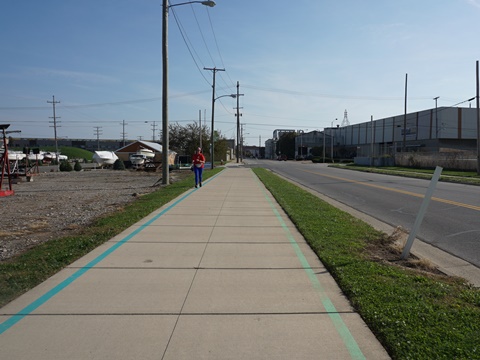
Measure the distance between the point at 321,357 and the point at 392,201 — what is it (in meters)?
13.1

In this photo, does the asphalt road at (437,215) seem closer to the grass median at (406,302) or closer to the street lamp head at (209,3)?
the grass median at (406,302)

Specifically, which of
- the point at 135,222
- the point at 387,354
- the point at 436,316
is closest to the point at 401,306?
the point at 436,316

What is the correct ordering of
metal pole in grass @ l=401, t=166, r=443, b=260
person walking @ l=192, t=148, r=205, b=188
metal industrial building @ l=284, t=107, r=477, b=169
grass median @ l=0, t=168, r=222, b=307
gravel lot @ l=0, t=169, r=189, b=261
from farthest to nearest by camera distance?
metal industrial building @ l=284, t=107, r=477, b=169, person walking @ l=192, t=148, r=205, b=188, gravel lot @ l=0, t=169, r=189, b=261, metal pole in grass @ l=401, t=166, r=443, b=260, grass median @ l=0, t=168, r=222, b=307

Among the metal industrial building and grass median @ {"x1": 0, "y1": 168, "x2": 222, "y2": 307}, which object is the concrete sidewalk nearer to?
grass median @ {"x1": 0, "y1": 168, "x2": 222, "y2": 307}

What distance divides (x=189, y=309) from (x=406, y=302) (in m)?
2.34

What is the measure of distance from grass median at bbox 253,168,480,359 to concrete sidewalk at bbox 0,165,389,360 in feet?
0.56

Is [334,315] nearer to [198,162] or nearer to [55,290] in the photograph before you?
[55,290]

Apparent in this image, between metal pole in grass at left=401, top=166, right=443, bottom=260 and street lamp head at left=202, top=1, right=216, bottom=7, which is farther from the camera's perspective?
street lamp head at left=202, top=1, right=216, bottom=7

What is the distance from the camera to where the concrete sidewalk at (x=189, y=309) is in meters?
3.50

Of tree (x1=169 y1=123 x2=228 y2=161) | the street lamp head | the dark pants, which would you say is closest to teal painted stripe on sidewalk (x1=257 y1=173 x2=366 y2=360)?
the dark pants

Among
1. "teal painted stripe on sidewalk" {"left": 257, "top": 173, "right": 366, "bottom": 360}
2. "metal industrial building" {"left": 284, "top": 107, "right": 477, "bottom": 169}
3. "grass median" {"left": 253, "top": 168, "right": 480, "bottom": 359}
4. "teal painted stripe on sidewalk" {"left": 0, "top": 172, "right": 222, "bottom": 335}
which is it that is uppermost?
"metal industrial building" {"left": 284, "top": 107, "right": 477, "bottom": 169}

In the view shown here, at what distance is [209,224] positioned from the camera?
30.4 ft

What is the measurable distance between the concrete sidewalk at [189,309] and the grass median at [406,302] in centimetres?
17

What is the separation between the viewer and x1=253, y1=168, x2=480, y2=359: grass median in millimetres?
3438
